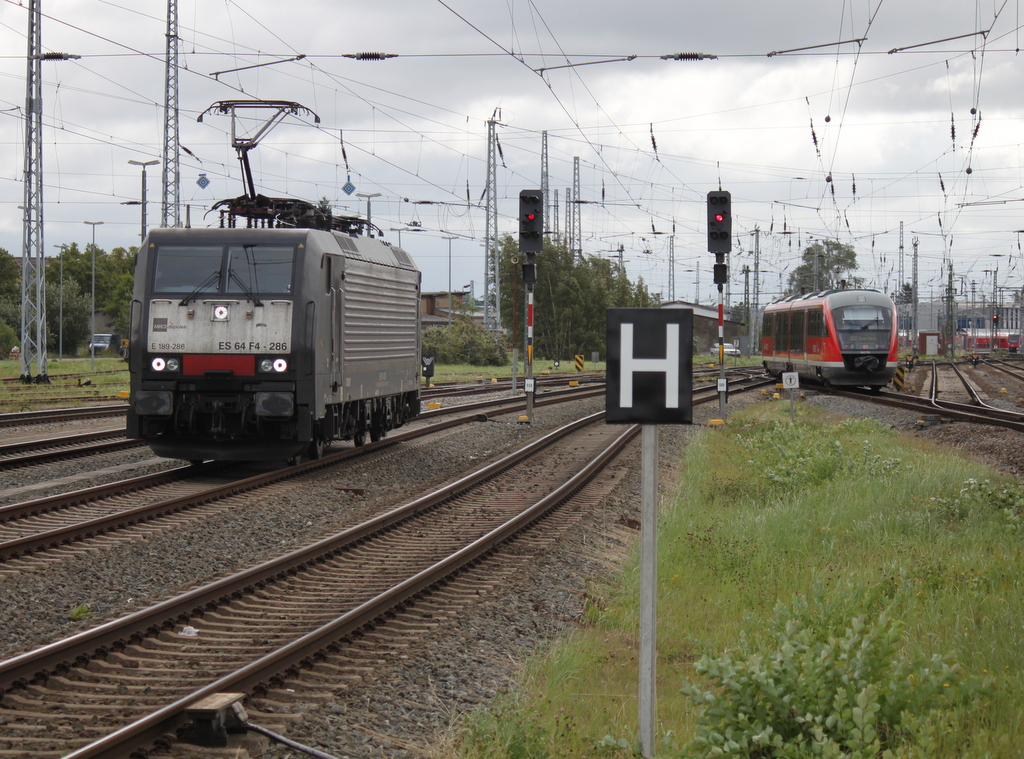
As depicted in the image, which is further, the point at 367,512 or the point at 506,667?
the point at 367,512

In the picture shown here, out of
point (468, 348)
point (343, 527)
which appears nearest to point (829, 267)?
point (468, 348)

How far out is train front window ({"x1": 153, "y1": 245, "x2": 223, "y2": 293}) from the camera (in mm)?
13664

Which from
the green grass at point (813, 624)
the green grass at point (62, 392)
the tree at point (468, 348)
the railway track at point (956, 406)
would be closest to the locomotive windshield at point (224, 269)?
the green grass at point (813, 624)

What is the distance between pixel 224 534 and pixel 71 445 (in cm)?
798

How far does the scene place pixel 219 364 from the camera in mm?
13422

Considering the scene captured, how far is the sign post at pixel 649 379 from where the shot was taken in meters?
4.54

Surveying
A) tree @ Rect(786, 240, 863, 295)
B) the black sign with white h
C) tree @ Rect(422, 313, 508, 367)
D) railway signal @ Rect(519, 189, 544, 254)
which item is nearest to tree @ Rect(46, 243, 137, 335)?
tree @ Rect(422, 313, 508, 367)

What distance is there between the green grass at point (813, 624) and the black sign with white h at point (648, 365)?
Result: 3.86 feet

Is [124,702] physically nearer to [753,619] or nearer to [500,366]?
[753,619]

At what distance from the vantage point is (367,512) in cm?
1184

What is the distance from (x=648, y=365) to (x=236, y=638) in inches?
149

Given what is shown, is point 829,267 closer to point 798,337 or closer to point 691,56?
point 798,337

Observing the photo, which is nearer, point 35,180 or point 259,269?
point 259,269

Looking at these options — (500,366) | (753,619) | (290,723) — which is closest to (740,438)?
(753,619)
